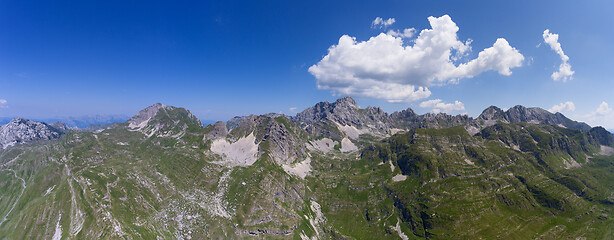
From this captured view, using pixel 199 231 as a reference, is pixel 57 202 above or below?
above

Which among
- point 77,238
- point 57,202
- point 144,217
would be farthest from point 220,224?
point 57,202

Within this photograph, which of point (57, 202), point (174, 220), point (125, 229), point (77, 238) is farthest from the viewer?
point (174, 220)

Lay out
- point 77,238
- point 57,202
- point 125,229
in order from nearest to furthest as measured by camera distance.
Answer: point 77,238
point 125,229
point 57,202

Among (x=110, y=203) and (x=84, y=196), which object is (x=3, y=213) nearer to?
(x=84, y=196)

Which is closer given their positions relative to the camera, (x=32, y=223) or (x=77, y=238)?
(x=77, y=238)

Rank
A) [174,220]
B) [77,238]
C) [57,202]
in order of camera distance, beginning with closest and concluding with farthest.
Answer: [77,238] < [57,202] < [174,220]

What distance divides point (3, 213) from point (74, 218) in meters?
92.1

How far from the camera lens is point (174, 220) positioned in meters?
196

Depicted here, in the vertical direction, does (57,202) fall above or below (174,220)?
above

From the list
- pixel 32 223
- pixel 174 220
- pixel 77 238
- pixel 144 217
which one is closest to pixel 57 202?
pixel 32 223

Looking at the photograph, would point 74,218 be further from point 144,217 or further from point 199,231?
point 199,231

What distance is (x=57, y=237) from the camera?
159000 millimetres

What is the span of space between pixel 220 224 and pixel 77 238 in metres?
92.7

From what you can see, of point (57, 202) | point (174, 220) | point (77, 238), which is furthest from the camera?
point (174, 220)
